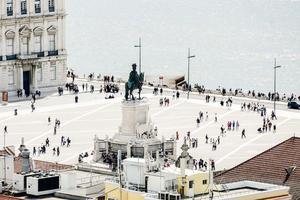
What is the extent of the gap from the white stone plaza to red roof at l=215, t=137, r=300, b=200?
72.4ft

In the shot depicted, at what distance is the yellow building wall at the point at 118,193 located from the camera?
59844 millimetres

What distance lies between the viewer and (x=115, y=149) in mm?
81062

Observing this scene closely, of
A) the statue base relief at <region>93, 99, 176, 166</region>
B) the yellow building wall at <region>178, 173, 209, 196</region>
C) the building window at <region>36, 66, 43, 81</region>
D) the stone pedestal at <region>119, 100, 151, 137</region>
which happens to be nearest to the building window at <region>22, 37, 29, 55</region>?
the building window at <region>36, 66, 43, 81</region>

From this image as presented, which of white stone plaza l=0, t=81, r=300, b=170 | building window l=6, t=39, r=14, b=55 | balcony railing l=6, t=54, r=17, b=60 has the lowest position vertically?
white stone plaza l=0, t=81, r=300, b=170

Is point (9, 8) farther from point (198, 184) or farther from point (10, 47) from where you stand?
point (198, 184)

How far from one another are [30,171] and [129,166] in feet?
17.8

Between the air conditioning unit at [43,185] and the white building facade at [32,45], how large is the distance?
5954 centimetres

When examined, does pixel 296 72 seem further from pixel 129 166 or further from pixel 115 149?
pixel 129 166

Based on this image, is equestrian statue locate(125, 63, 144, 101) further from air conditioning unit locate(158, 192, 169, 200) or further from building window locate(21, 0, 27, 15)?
building window locate(21, 0, 27, 15)

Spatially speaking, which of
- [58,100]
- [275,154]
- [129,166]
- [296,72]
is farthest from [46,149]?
[296,72]

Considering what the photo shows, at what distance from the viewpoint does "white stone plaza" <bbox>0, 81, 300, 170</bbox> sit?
10062 centimetres

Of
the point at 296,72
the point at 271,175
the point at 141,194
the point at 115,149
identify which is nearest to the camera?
the point at 141,194

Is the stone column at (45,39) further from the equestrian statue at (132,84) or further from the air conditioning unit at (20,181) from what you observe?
the air conditioning unit at (20,181)

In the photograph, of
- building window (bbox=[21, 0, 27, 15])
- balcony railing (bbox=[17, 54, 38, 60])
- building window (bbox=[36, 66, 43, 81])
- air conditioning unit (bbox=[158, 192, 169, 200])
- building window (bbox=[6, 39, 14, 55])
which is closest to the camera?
air conditioning unit (bbox=[158, 192, 169, 200])
